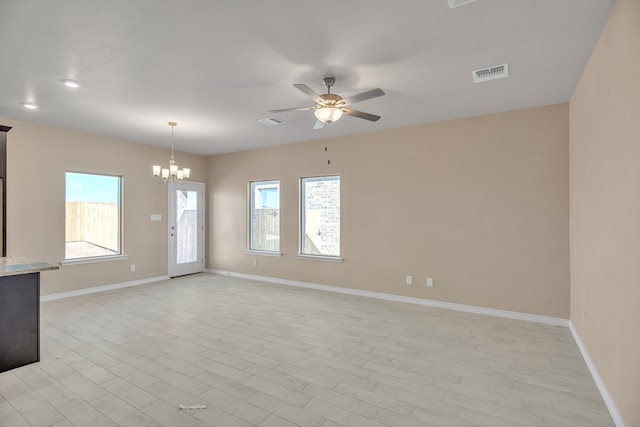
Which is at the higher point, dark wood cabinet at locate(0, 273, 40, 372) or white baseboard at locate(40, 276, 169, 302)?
dark wood cabinet at locate(0, 273, 40, 372)

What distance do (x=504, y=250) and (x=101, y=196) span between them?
258 inches

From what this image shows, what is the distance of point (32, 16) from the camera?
7.13ft

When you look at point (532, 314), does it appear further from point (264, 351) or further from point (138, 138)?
point (138, 138)

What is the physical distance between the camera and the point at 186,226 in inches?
275

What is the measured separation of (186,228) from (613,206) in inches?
273

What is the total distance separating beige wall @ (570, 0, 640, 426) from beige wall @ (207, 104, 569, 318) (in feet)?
2.45

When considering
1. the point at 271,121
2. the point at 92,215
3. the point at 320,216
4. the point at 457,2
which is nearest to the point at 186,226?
the point at 92,215

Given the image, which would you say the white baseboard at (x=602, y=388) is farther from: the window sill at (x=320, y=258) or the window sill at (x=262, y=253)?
the window sill at (x=262, y=253)

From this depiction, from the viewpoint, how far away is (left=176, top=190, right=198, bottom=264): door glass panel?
6.80m

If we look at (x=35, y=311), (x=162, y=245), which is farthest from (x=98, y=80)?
(x=162, y=245)

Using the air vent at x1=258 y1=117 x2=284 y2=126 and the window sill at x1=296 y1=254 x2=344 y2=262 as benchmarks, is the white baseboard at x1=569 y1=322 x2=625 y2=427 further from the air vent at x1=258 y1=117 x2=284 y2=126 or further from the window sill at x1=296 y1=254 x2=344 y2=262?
Result: the air vent at x1=258 y1=117 x2=284 y2=126

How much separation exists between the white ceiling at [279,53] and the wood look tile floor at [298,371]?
2.70 m

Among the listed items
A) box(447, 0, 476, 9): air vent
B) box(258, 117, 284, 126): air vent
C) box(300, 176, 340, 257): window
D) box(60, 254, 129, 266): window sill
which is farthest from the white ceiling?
box(60, 254, 129, 266): window sill

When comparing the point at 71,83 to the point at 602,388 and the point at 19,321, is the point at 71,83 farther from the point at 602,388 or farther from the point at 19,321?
the point at 602,388
